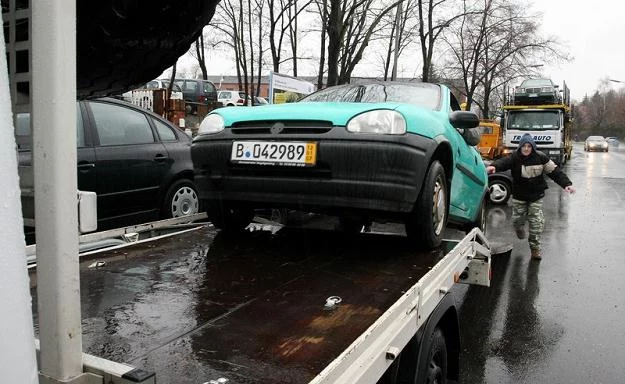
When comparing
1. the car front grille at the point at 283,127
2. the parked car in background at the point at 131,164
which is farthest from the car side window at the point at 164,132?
the car front grille at the point at 283,127

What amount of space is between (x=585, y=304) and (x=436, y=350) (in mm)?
3206

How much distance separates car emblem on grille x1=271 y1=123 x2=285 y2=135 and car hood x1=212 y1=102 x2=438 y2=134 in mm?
40

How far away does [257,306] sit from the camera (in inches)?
92.4

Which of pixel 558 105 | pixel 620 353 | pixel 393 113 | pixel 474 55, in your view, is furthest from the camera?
pixel 474 55

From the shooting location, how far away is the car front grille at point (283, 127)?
3.23 metres

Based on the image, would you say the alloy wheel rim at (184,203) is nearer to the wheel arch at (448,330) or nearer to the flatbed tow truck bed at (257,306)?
the flatbed tow truck bed at (257,306)

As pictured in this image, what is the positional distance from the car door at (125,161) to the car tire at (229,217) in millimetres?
1757

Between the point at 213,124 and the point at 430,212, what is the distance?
1.50 metres

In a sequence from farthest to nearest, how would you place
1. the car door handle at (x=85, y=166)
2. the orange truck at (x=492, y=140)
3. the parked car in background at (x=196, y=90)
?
the parked car in background at (x=196, y=90) < the orange truck at (x=492, y=140) < the car door handle at (x=85, y=166)

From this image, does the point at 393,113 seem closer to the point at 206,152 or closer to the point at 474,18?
the point at 206,152

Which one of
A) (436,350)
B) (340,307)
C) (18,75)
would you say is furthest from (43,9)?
(436,350)

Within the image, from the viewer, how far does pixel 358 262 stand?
322cm

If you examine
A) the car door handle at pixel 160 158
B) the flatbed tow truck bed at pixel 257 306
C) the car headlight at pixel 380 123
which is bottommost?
the flatbed tow truck bed at pixel 257 306

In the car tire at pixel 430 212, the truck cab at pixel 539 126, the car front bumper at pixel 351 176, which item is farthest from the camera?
the truck cab at pixel 539 126
